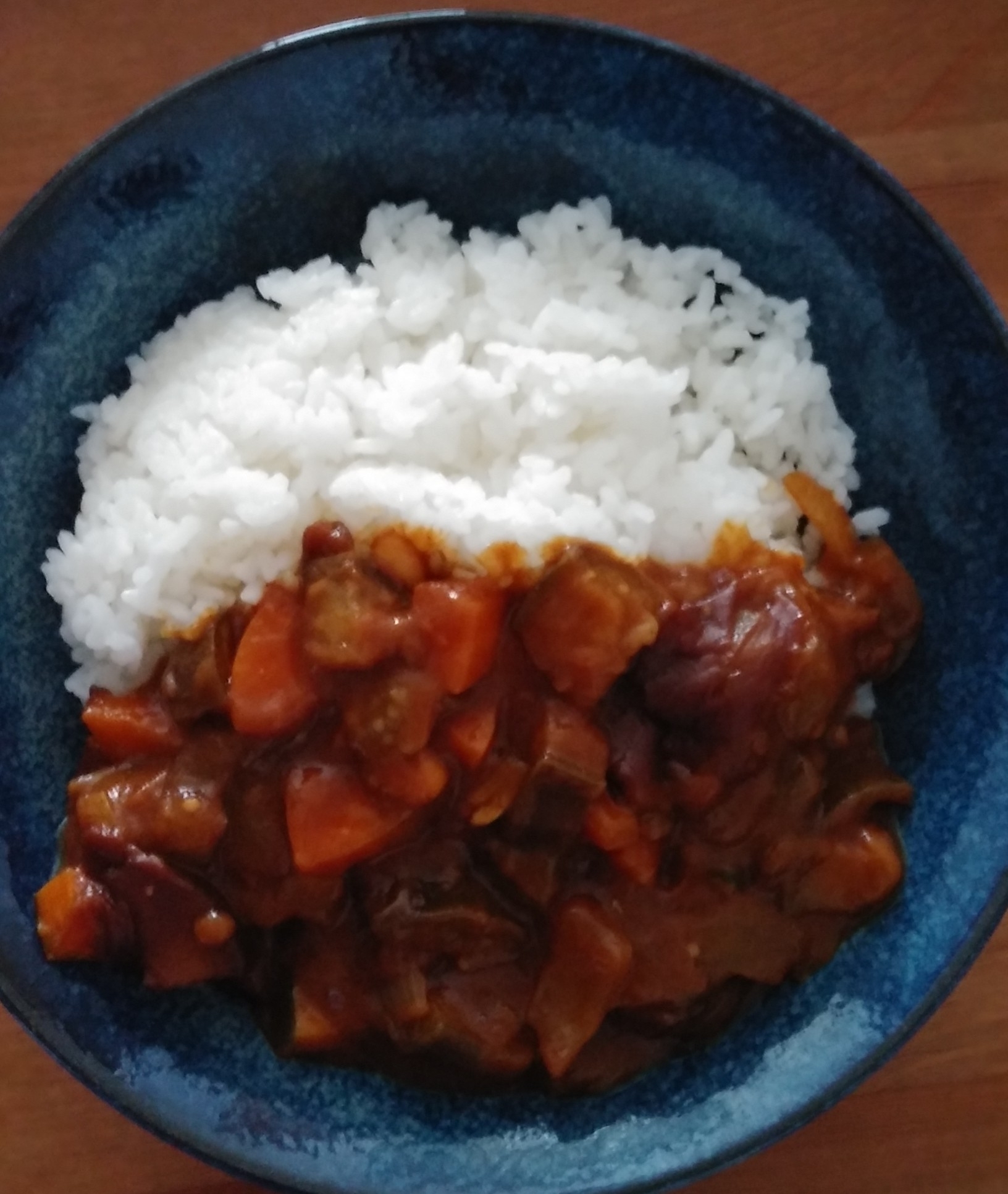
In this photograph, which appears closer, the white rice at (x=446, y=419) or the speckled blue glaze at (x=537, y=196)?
the speckled blue glaze at (x=537, y=196)

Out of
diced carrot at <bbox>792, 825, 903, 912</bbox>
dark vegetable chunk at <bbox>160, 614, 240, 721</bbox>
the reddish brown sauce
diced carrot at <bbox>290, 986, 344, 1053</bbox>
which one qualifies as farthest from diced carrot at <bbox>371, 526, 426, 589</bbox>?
diced carrot at <bbox>792, 825, 903, 912</bbox>

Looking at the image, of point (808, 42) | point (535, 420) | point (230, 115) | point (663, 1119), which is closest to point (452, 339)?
point (535, 420)

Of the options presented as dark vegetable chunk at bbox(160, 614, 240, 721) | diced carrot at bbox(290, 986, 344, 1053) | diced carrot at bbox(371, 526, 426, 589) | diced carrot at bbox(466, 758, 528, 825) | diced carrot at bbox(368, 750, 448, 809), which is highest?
diced carrot at bbox(371, 526, 426, 589)

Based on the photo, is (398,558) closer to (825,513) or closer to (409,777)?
(409,777)

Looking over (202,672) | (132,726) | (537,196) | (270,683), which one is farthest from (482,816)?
(537,196)

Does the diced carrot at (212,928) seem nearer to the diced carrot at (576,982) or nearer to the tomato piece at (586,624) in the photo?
the diced carrot at (576,982)

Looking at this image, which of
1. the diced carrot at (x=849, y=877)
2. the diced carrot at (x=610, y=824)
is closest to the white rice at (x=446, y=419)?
the diced carrot at (x=610, y=824)

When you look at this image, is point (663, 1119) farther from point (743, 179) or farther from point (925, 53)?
point (925, 53)

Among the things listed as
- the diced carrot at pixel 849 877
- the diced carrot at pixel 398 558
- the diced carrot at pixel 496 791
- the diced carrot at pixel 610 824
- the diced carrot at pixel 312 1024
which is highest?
the diced carrot at pixel 398 558

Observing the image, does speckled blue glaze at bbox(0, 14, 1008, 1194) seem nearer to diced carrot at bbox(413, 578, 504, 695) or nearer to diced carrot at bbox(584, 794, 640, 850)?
diced carrot at bbox(584, 794, 640, 850)
